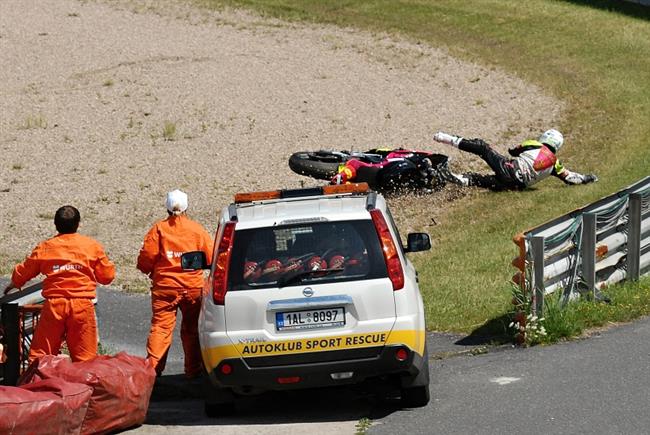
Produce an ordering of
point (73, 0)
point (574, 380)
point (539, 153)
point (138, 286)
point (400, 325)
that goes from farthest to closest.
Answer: point (73, 0)
point (539, 153)
point (138, 286)
point (574, 380)
point (400, 325)

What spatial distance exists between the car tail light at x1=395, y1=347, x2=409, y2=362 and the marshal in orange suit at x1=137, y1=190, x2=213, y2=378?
2213 mm

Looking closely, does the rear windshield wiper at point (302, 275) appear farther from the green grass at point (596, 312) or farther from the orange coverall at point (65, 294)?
the green grass at point (596, 312)

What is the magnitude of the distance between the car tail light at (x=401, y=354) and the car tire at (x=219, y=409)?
4.81ft

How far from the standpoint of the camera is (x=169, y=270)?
1093cm

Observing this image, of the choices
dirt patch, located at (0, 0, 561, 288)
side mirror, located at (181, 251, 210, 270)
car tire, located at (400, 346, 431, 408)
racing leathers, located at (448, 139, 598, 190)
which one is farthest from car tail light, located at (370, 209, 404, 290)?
racing leathers, located at (448, 139, 598, 190)

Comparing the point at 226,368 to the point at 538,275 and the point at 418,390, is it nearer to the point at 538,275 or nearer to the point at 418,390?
the point at 418,390

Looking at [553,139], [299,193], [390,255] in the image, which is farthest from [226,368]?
[553,139]

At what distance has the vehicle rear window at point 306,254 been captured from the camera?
9.48m

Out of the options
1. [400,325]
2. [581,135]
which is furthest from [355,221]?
[581,135]

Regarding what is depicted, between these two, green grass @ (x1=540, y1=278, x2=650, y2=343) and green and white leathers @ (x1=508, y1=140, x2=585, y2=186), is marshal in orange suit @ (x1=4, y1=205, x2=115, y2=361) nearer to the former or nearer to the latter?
green grass @ (x1=540, y1=278, x2=650, y2=343)

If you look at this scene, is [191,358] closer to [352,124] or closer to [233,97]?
[352,124]

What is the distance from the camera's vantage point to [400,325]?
9.44 metres

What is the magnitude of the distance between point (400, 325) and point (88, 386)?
2.40m

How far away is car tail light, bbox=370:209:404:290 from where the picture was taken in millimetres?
9469
